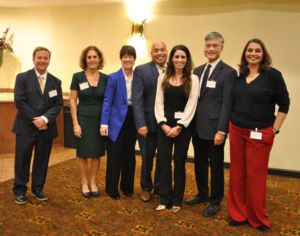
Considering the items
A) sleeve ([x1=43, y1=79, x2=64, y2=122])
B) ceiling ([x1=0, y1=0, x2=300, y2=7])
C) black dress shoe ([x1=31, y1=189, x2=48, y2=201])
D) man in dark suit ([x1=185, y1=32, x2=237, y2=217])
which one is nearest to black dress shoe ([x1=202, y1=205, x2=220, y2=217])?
man in dark suit ([x1=185, y1=32, x2=237, y2=217])

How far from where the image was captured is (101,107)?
2877mm

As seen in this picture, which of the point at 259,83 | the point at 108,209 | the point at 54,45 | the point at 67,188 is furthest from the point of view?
the point at 54,45

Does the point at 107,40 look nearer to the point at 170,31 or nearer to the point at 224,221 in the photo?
the point at 170,31

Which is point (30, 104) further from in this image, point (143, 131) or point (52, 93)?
point (143, 131)

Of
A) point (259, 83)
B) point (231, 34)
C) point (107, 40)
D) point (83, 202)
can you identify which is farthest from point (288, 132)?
point (107, 40)

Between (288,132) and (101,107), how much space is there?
289cm

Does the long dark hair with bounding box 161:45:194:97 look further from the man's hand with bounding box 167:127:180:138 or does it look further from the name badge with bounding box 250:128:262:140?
the name badge with bounding box 250:128:262:140

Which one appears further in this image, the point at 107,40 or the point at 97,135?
the point at 107,40

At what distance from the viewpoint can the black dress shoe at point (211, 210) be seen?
8.19ft

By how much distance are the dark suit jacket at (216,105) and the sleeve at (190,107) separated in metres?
0.07

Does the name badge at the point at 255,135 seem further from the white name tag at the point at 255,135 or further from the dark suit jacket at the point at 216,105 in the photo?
the dark suit jacket at the point at 216,105

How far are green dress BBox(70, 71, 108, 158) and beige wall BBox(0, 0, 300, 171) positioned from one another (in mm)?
2128

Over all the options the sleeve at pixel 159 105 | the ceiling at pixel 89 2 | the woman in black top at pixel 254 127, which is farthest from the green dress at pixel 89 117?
the ceiling at pixel 89 2

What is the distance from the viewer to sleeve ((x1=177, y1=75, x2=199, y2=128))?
2389mm
